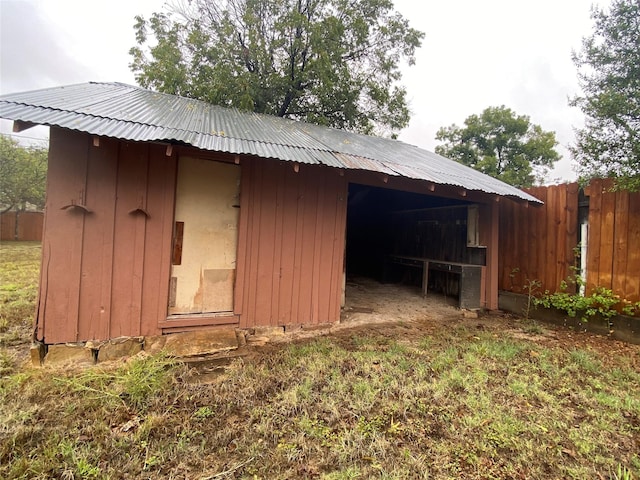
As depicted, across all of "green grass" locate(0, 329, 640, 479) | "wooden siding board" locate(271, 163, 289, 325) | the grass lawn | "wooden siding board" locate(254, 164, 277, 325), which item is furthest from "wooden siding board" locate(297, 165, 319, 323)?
"green grass" locate(0, 329, 640, 479)

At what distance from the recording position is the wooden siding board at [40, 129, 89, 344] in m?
2.73

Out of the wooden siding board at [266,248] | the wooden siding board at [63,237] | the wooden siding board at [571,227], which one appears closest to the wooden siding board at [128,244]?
the wooden siding board at [63,237]

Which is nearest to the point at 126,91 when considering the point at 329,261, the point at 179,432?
the point at 329,261

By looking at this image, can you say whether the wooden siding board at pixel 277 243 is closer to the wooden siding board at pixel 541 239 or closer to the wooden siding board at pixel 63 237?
the wooden siding board at pixel 63 237

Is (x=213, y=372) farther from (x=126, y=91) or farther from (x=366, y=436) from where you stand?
(x=126, y=91)

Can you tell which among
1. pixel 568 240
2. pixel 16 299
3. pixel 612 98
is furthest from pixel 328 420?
pixel 16 299

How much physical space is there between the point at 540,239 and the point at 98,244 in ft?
20.0

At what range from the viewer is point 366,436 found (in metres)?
1.87

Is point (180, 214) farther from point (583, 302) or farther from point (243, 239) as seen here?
point (583, 302)

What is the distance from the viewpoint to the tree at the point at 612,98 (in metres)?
4.00

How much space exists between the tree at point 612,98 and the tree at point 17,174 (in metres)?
22.9

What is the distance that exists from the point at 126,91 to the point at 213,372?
4.11 metres

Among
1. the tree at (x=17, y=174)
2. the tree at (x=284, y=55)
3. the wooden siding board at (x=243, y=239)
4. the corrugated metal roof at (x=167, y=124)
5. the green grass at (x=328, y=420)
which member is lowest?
the green grass at (x=328, y=420)

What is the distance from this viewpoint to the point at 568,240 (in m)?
4.43
